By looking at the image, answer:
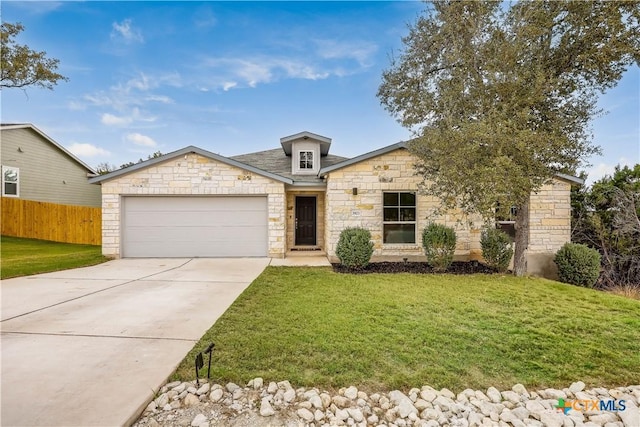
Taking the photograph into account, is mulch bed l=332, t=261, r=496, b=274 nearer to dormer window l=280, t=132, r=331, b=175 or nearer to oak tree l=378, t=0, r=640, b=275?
oak tree l=378, t=0, r=640, b=275

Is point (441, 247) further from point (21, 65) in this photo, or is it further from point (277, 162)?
point (21, 65)

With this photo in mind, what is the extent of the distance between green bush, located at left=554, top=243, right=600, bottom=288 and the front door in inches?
328

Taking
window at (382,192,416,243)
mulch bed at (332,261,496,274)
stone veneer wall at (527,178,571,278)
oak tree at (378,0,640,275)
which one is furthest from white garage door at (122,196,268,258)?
stone veneer wall at (527,178,571,278)

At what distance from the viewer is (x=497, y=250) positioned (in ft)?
29.0

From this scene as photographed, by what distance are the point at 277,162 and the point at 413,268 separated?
7948 millimetres

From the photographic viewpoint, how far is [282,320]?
4562mm

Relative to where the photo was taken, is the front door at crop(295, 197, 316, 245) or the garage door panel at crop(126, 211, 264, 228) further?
the front door at crop(295, 197, 316, 245)

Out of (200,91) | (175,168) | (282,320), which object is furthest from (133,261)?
(200,91)

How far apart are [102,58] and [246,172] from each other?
763 cm

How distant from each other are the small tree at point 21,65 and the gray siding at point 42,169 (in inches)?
186

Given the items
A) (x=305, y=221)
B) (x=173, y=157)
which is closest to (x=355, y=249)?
(x=305, y=221)

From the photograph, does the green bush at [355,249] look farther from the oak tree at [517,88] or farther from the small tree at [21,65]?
the small tree at [21,65]

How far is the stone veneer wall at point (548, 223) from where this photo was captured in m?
10.1

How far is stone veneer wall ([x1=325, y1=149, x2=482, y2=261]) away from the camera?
10.3 m
